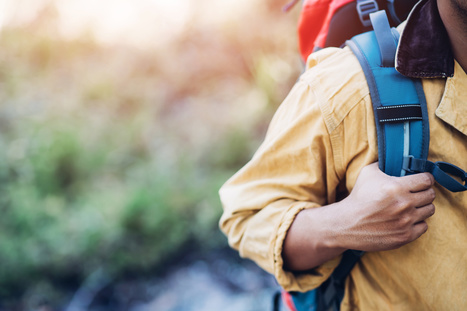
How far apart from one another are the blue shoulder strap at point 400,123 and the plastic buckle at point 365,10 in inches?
8.8

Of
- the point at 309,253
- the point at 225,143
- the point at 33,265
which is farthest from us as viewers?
the point at 225,143

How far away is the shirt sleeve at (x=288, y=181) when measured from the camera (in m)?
0.99

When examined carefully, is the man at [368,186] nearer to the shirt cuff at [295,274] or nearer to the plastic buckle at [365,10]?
the shirt cuff at [295,274]

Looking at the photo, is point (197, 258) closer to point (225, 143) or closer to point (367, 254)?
point (225, 143)

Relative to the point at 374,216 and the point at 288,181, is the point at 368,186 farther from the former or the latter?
the point at 288,181

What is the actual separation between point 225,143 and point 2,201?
85.6 inches

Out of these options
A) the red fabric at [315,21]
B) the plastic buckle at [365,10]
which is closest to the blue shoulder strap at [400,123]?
the plastic buckle at [365,10]

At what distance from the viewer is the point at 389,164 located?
91 centimetres

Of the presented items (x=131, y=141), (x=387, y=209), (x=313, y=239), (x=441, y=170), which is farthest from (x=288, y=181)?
(x=131, y=141)

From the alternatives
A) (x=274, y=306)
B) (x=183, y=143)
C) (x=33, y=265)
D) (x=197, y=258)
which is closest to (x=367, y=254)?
(x=274, y=306)

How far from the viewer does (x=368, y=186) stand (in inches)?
35.6

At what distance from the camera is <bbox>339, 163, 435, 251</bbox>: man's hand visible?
883mm

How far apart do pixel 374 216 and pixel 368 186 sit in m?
0.08

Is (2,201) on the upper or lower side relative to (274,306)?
upper
